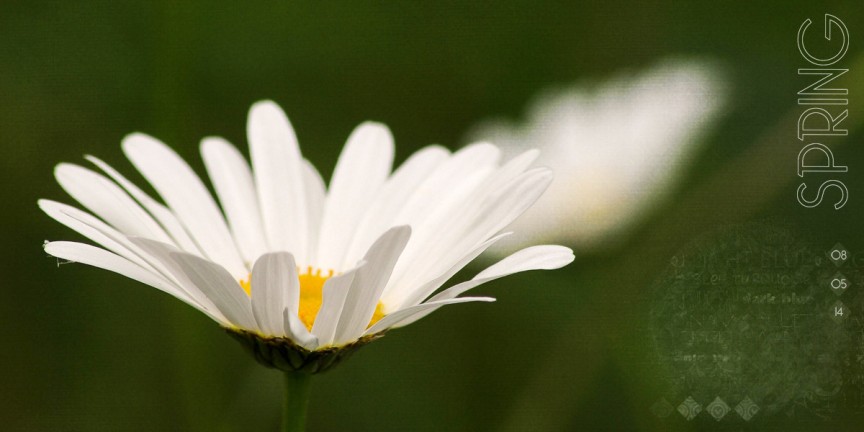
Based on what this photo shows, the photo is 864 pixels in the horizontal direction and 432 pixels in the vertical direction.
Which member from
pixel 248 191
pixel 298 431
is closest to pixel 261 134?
pixel 248 191

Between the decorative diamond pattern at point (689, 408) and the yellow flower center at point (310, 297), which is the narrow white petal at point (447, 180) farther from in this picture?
the decorative diamond pattern at point (689, 408)

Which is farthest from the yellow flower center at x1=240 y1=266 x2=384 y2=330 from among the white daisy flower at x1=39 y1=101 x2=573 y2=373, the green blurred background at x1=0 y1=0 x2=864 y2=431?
the green blurred background at x1=0 y1=0 x2=864 y2=431

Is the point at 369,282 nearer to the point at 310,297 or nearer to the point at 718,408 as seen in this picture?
the point at 310,297

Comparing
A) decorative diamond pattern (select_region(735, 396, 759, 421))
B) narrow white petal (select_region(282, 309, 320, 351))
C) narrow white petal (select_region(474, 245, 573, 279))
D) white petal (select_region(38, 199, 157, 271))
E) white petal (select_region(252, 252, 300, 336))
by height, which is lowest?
decorative diamond pattern (select_region(735, 396, 759, 421))

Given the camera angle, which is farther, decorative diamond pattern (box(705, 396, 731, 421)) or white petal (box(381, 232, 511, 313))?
decorative diamond pattern (box(705, 396, 731, 421))

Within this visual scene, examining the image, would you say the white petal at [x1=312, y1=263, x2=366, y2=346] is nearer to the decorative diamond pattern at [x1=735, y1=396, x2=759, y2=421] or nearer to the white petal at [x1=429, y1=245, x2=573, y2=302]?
the white petal at [x1=429, y1=245, x2=573, y2=302]

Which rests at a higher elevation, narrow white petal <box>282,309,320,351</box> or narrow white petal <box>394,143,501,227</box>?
narrow white petal <box>394,143,501,227</box>

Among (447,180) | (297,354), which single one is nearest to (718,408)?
(447,180)
